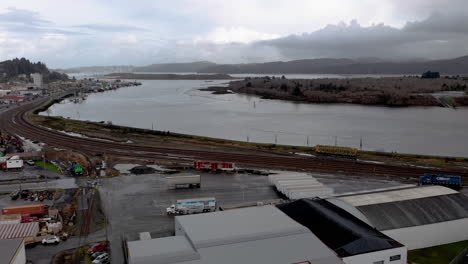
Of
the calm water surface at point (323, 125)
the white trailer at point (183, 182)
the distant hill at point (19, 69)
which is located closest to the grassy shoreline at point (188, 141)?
the calm water surface at point (323, 125)

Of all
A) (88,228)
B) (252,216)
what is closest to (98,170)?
(88,228)

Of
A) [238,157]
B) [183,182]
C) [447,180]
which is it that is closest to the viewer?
[183,182]

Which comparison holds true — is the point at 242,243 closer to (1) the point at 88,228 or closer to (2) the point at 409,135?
(1) the point at 88,228

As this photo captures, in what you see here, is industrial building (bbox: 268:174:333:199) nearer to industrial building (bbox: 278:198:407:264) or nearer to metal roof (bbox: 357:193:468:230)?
industrial building (bbox: 278:198:407:264)

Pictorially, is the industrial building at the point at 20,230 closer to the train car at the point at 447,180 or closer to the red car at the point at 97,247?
the red car at the point at 97,247

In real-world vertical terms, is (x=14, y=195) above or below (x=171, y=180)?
below

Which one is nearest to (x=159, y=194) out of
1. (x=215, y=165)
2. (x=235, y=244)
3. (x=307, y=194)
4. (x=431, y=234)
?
(x=215, y=165)

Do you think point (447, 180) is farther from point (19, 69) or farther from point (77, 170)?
point (19, 69)
